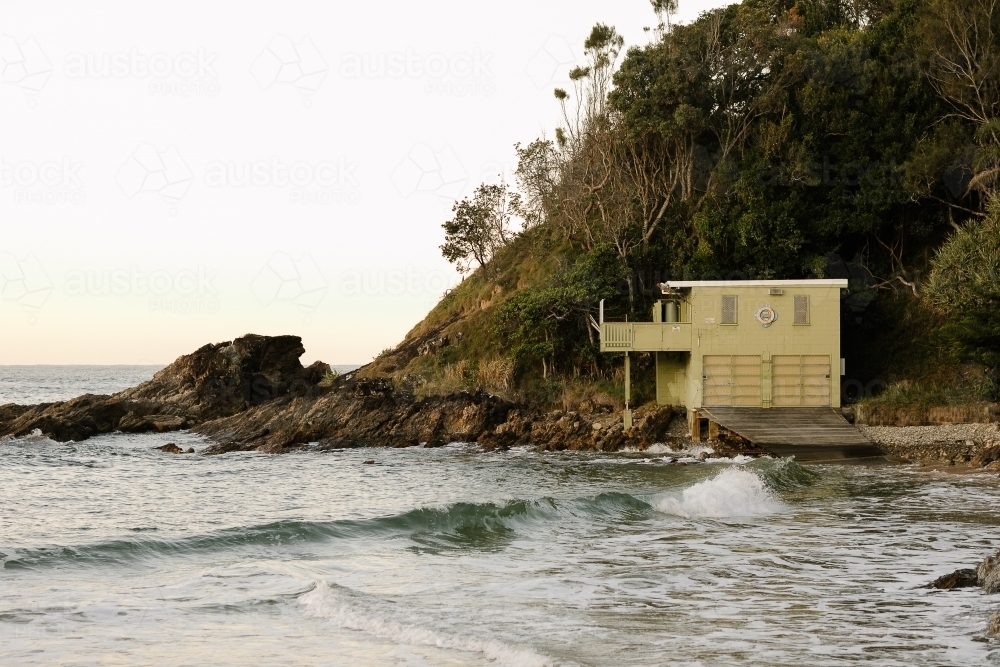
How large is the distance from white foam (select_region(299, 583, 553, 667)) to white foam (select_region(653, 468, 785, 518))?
396 inches

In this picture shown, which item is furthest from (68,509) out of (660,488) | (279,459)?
(660,488)

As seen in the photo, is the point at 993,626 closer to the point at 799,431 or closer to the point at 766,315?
the point at 799,431

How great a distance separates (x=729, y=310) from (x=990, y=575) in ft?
71.6

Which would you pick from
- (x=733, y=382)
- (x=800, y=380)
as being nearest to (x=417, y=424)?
(x=733, y=382)

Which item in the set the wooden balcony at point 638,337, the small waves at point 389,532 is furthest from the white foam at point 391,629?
the wooden balcony at point 638,337

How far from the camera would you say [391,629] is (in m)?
13.5

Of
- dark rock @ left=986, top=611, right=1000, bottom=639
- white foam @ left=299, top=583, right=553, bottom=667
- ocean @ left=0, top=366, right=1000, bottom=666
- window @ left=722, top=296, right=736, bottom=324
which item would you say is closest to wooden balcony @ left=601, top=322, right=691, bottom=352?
window @ left=722, top=296, right=736, bottom=324

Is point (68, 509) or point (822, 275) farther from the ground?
point (822, 275)

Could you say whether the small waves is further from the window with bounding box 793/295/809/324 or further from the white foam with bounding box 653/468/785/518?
the window with bounding box 793/295/809/324

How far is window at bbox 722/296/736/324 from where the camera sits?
117ft

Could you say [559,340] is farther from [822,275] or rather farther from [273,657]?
[273,657]

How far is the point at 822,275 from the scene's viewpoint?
135 feet

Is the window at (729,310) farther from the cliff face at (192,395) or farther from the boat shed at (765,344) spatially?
the cliff face at (192,395)

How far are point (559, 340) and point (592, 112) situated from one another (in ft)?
35.0
